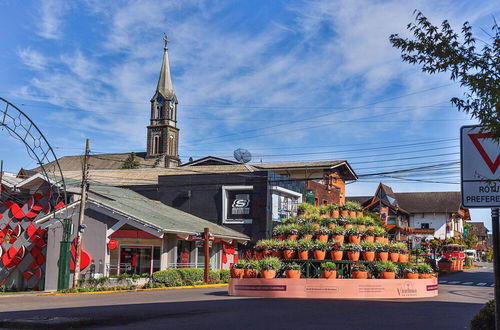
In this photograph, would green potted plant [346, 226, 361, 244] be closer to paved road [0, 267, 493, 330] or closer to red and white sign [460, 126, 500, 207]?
paved road [0, 267, 493, 330]

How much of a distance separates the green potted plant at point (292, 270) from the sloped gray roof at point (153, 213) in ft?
41.6

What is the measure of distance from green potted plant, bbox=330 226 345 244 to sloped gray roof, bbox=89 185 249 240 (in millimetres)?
12562

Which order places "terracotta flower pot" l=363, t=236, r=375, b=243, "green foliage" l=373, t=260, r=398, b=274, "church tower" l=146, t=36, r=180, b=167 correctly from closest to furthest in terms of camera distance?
"green foliage" l=373, t=260, r=398, b=274
"terracotta flower pot" l=363, t=236, r=375, b=243
"church tower" l=146, t=36, r=180, b=167

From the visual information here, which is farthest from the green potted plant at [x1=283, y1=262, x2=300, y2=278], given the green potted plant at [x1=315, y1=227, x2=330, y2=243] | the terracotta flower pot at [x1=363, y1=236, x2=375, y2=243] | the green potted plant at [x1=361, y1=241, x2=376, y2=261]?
the terracotta flower pot at [x1=363, y1=236, x2=375, y2=243]

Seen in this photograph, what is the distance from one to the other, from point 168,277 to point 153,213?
6.96 m

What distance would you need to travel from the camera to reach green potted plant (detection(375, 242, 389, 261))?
2183 cm

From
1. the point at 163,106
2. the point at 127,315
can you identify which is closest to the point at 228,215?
the point at 127,315

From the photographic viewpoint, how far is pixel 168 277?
3141 cm

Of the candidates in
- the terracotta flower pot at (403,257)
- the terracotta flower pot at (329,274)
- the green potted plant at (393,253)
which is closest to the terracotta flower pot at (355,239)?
the green potted plant at (393,253)

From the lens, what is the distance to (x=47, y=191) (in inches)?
1435

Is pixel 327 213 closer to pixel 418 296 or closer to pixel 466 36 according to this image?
pixel 418 296

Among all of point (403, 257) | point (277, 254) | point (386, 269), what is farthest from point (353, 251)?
point (277, 254)

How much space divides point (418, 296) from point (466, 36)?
15963 mm

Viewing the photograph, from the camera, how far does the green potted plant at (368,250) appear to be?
848 inches
